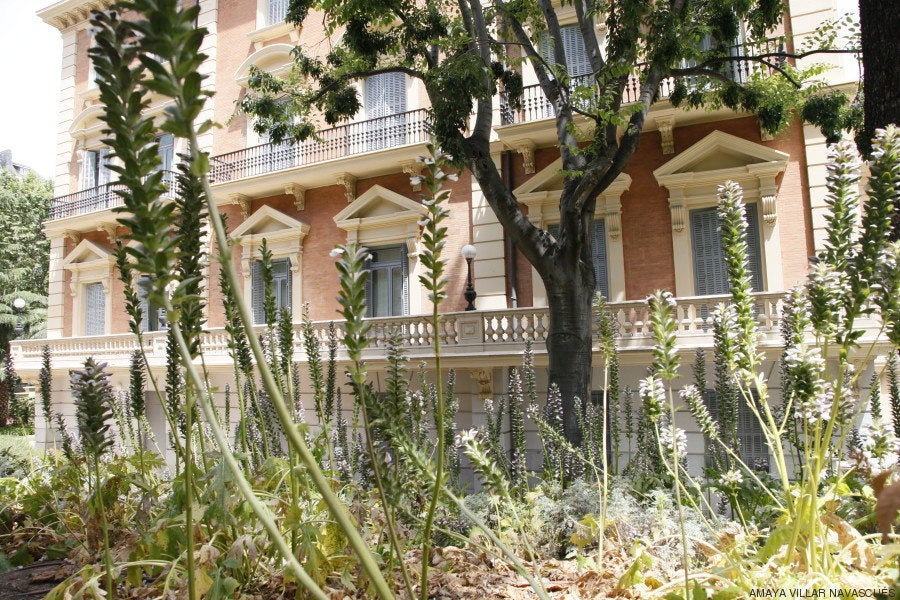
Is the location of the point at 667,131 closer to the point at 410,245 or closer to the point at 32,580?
the point at 410,245

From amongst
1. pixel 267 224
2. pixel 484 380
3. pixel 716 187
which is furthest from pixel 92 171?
pixel 716 187

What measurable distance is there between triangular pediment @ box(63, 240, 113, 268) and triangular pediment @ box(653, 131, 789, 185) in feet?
55.6

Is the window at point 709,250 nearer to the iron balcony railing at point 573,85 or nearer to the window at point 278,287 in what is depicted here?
the iron balcony railing at point 573,85

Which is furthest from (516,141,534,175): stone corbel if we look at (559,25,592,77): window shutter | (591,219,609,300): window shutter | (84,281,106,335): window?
(84,281,106,335): window

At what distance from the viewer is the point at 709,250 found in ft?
39.0

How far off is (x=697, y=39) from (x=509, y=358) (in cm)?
639

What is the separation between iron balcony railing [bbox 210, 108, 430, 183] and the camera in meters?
14.8

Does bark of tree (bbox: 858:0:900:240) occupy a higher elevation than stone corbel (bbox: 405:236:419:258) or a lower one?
lower

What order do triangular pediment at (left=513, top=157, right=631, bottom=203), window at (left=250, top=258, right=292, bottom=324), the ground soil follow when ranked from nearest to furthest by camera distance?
1. the ground soil
2. triangular pediment at (left=513, top=157, right=631, bottom=203)
3. window at (left=250, top=258, right=292, bottom=324)

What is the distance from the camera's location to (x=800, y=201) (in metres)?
11.2

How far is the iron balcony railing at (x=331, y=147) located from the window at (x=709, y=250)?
6537 mm

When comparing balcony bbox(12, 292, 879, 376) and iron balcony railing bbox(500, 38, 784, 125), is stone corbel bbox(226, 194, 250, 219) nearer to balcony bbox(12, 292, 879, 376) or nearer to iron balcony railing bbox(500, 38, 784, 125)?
balcony bbox(12, 292, 879, 376)

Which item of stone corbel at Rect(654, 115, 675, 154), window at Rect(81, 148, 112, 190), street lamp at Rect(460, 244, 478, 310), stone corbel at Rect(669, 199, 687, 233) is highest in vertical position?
window at Rect(81, 148, 112, 190)

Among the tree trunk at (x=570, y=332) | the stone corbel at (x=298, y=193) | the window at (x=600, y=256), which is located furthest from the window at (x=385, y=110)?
the tree trunk at (x=570, y=332)
